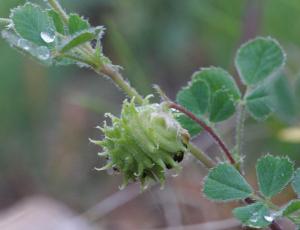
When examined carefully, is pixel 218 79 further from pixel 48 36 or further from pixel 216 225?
pixel 216 225

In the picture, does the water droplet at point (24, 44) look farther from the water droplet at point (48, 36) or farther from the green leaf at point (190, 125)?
the green leaf at point (190, 125)

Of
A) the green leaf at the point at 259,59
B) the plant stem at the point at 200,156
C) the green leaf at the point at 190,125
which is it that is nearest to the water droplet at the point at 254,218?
the plant stem at the point at 200,156

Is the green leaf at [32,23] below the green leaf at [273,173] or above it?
above

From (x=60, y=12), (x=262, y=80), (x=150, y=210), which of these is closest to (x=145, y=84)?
(x=150, y=210)

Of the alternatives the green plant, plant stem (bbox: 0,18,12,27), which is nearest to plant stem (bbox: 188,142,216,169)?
the green plant

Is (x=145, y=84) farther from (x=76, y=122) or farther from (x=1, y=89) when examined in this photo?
(x=1, y=89)

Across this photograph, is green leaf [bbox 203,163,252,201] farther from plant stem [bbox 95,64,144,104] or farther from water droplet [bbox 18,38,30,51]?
water droplet [bbox 18,38,30,51]

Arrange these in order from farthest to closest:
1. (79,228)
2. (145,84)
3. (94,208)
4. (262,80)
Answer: (145,84) < (94,208) < (79,228) < (262,80)
